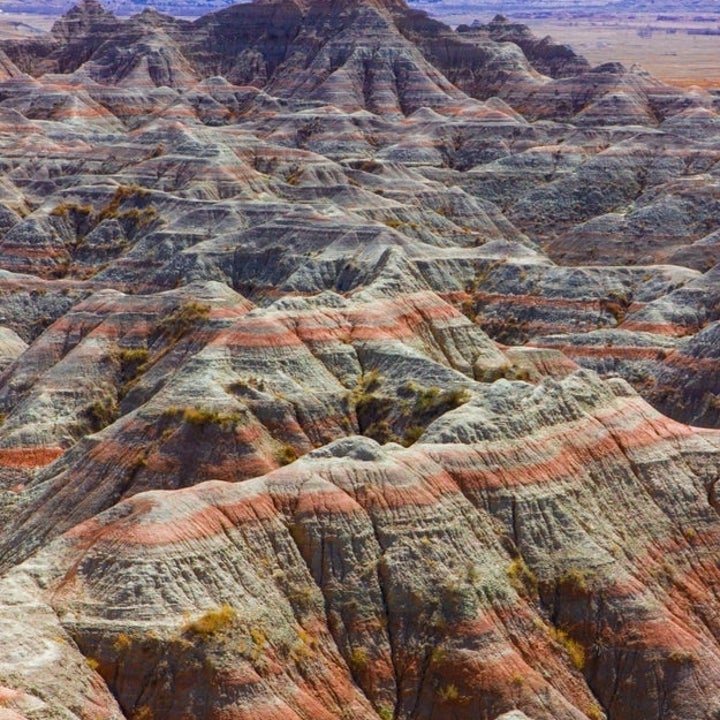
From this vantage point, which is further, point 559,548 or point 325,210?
point 325,210

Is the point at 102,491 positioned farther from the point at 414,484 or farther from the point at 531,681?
the point at 531,681

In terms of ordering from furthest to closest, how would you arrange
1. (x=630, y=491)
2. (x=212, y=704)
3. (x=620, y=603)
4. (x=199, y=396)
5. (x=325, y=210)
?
(x=325, y=210) < (x=199, y=396) < (x=630, y=491) < (x=620, y=603) < (x=212, y=704)

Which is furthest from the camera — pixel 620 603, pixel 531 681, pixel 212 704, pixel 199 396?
pixel 199 396

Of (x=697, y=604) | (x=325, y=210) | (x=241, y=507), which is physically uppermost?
(x=241, y=507)

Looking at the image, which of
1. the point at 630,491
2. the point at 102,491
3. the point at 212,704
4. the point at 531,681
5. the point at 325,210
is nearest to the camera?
the point at 212,704

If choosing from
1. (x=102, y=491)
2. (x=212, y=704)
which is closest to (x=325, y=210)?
(x=102, y=491)

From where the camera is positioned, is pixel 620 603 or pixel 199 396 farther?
pixel 199 396

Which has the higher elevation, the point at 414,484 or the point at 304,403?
the point at 414,484

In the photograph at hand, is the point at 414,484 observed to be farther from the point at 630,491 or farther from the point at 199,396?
the point at 199,396

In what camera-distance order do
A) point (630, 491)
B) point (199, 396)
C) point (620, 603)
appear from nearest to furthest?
point (620, 603) < point (630, 491) < point (199, 396)

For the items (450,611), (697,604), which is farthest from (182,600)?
(697,604)
